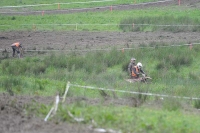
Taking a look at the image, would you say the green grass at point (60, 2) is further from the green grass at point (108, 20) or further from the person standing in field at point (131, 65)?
the person standing in field at point (131, 65)

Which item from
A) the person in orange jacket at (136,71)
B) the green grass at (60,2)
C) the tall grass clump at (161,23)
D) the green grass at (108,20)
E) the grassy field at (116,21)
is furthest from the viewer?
the green grass at (60,2)

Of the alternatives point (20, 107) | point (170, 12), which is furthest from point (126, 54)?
point (20, 107)

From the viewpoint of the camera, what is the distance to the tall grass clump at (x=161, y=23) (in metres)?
40.7

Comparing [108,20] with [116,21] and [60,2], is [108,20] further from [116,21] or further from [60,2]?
[60,2]

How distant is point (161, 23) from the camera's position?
138ft

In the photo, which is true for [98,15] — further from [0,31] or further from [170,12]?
[0,31]

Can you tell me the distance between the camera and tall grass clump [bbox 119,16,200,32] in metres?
40.7

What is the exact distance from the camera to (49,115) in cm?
1491

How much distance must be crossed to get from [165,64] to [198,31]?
365 inches

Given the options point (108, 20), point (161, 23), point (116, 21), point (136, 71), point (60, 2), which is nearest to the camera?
point (136, 71)

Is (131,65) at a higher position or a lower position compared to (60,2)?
lower

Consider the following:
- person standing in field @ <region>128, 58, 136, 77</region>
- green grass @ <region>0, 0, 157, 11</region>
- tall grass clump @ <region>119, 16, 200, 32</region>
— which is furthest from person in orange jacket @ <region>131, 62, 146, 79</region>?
green grass @ <region>0, 0, 157, 11</region>

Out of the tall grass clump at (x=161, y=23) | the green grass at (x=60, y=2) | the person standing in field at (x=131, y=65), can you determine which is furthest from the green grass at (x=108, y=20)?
the person standing in field at (x=131, y=65)

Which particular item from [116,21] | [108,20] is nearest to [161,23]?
[116,21]
